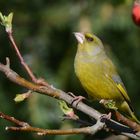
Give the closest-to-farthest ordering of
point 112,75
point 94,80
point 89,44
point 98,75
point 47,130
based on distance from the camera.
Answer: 1. point 47,130
2. point 94,80
3. point 98,75
4. point 112,75
5. point 89,44

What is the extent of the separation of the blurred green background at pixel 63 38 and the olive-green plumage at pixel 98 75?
3.20ft

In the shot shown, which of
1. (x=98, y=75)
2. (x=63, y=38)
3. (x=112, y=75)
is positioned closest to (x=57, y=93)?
(x=98, y=75)

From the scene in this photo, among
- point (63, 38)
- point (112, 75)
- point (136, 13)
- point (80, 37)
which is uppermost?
point (63, 38)

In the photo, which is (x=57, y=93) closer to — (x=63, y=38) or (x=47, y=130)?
(x=47, y=130)

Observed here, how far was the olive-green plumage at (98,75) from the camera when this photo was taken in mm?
3965

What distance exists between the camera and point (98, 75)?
427cm

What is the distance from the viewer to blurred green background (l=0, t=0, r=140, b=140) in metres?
5.51

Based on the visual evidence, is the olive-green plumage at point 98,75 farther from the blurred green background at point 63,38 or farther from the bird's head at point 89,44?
the blurred green background at point 63,38

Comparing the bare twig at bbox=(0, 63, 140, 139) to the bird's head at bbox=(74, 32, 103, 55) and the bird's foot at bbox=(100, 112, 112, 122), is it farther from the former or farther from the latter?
the bird's head at bbox=(74, 32, 103, 55)

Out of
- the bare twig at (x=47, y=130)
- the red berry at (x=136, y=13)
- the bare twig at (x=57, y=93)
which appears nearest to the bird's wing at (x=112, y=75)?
the red berry at (x=136, y=13)

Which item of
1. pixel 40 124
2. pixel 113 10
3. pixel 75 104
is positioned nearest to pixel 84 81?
pixel 40 124

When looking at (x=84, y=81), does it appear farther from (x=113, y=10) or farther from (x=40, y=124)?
(x=113, y=10)

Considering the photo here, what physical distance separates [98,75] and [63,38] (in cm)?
168

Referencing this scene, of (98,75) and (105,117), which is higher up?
(98,75)
